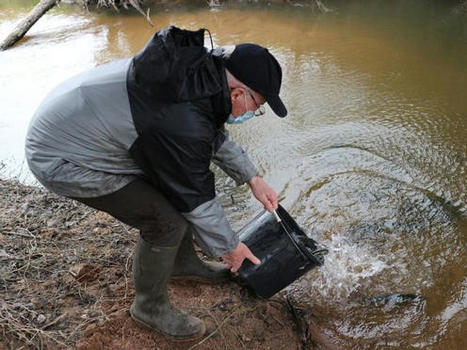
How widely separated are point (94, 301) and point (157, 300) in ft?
1.32

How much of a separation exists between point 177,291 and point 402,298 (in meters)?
1.24

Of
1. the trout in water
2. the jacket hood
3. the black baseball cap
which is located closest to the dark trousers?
the jacket hood

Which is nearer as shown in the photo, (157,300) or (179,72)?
(179,72)

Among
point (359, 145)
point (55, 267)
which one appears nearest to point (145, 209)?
point (55, 267)

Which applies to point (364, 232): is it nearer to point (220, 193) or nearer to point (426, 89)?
point (220, 193)

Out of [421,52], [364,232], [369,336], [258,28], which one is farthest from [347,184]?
[258,28]

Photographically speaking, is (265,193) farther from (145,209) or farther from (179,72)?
(179,72)

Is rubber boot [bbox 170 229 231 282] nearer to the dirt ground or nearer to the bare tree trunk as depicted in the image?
the dirt ground

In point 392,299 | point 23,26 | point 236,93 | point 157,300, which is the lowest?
point 392,299

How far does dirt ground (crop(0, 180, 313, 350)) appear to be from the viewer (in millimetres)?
1975

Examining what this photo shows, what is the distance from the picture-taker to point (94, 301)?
85.8 inches

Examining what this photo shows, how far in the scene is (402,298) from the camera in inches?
96.1

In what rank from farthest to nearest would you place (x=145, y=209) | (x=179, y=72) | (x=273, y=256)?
(x=273, y=256) < (x=145, y=209) < (x=179, y=72)

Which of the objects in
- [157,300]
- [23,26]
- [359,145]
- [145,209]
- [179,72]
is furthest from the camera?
[23,26]
